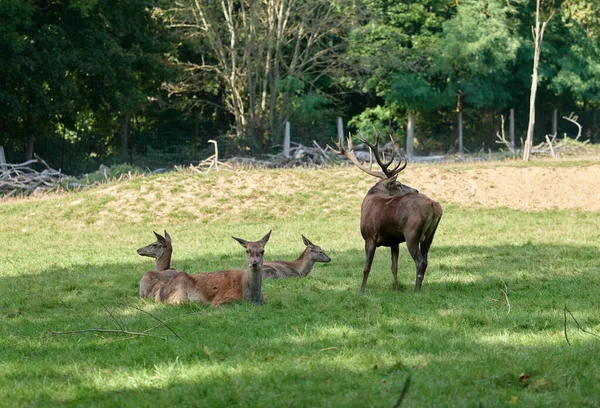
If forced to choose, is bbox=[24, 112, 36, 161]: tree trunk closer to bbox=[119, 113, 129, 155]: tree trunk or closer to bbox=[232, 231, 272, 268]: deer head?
bbox=[119, 113, 129, 155]: tree trunk

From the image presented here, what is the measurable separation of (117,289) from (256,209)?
1119cm

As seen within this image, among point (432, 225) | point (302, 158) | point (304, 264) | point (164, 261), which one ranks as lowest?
point (302, 158)

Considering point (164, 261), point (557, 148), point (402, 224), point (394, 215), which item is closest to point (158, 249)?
point (164, 261)

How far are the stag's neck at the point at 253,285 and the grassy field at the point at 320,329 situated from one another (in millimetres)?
213

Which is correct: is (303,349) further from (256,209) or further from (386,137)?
(386,137)

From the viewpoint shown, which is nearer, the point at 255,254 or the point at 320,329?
the point at 320,329

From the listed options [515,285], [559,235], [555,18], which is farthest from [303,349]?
[555,18]

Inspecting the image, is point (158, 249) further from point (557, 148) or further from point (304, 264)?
point (557, 148)

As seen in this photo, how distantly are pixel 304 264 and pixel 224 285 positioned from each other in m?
3.18

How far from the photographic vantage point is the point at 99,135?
3662 centimetres

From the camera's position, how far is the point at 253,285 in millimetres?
10477

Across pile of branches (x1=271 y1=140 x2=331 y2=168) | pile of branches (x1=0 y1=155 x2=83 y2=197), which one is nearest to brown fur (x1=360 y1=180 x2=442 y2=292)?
pile of branches (x1=0 y1=155 x2=83 y2=197)

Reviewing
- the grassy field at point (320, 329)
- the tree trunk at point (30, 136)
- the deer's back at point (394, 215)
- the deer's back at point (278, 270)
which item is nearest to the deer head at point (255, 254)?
the grassy field at point (320, 329)

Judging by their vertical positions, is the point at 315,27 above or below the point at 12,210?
above
